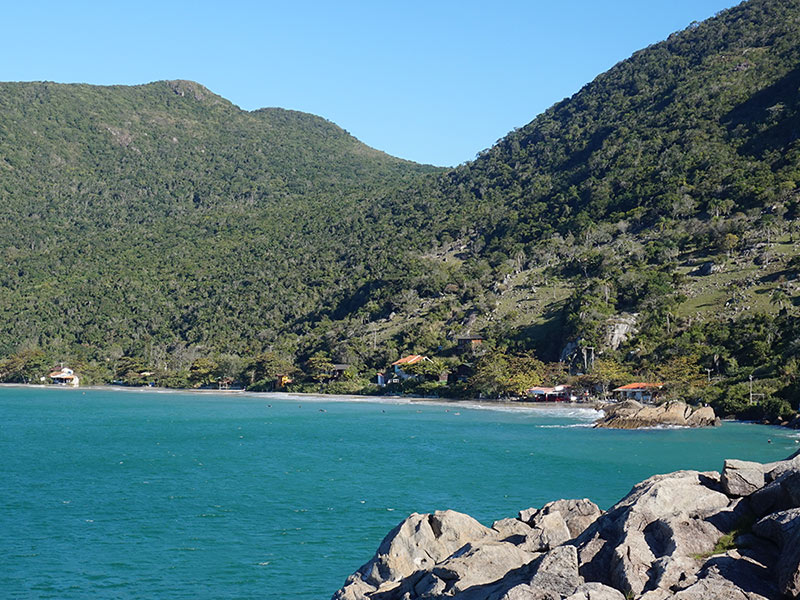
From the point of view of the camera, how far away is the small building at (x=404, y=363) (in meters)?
103

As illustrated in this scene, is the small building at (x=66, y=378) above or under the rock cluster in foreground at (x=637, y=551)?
under

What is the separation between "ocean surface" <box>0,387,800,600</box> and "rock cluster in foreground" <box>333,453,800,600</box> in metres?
4.69

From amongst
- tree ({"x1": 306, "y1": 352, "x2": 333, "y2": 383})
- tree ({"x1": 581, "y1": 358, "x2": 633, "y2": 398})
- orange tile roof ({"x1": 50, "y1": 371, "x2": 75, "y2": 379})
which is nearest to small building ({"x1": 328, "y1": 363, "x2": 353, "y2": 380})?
tree ({"x1": 306, "y1": 352, "x2": 333, "y2": 383})

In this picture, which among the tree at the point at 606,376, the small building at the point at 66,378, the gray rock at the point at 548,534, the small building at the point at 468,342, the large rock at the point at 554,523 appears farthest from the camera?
the small building at the point at 66,378

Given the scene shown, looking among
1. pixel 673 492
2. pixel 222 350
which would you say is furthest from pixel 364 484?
pixel 222 350

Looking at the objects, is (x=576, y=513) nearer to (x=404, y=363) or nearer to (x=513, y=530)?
(x=513, y=530)

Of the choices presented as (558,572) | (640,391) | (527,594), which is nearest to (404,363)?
(640,391)

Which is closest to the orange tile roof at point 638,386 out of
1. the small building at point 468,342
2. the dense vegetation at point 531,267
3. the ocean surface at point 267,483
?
the dense vegetation at point 531,267

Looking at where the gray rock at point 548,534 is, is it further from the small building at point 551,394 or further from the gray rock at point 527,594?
the small building at point 551,394

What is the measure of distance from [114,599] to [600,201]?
12224cm

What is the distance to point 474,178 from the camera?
603 feet

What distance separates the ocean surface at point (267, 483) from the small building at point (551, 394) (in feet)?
26.4

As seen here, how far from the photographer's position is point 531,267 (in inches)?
4902

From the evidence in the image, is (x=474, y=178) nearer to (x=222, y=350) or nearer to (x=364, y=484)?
(x=222, y=350)
